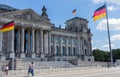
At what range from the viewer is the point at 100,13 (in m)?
35.9

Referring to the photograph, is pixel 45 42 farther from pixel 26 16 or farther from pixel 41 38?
pixel 26 16

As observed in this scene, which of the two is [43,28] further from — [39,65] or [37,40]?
[39,65]

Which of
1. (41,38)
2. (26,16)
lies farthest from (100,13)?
(41,38)

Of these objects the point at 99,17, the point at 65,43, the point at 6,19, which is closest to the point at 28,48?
the point at 6,19

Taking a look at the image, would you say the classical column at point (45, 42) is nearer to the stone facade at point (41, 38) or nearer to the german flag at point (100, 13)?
the stone facade at point (41, 38)

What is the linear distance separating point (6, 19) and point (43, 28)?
14.2 metres

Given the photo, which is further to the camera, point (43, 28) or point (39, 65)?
point (43, 28)

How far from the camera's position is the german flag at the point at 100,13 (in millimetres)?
35750

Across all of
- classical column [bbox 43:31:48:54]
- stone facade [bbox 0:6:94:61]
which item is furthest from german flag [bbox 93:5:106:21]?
classical column [bbox 43:31:48:54]

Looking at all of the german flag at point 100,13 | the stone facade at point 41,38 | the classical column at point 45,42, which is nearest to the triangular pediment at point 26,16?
the stone facade at point 41,38

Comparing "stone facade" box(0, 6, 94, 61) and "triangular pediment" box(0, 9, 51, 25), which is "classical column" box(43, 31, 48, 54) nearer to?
"stone facade" box(0, 6, 94, 61)

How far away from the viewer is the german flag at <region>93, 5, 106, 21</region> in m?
35.8

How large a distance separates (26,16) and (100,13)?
38.5 m

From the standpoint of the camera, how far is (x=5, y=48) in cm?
6581
